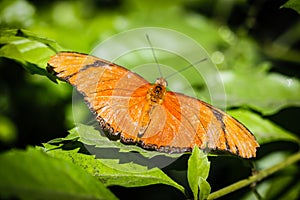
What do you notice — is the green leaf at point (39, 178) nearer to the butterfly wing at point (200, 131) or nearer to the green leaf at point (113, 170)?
the green leaf at point (113, 170)

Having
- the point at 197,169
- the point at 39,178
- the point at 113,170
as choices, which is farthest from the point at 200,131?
the point at 39,178

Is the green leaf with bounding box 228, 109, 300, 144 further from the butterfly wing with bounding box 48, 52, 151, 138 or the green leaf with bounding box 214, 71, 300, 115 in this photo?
the butterfly wing with bounding box 48, 52, 151, 138

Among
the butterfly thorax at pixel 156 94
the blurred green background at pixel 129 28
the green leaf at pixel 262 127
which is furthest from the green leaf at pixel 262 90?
the butterfly thorax at pixel 156 94

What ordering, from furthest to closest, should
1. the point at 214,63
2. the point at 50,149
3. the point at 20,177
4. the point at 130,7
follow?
the point at 130,7, the point at 214,63, the point at 50,149, the point at 20,177

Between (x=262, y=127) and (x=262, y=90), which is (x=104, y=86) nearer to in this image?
(x=262, y=127)

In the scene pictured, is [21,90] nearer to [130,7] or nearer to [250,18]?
[130,7]

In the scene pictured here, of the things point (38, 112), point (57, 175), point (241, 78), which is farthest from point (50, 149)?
point (38, 112)
